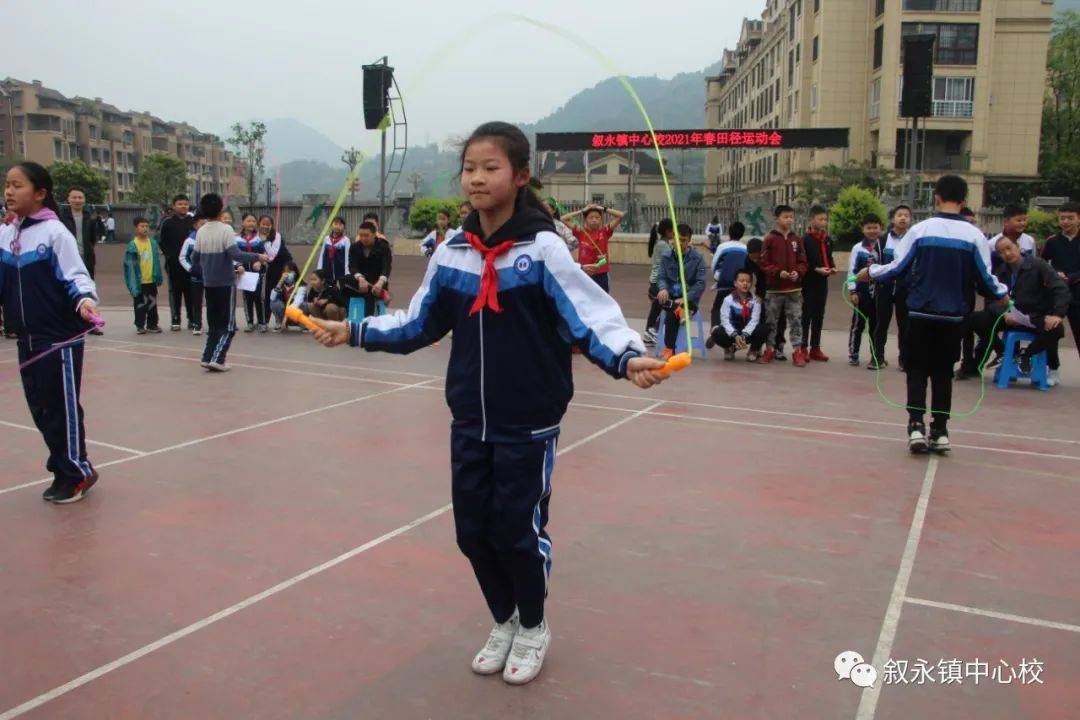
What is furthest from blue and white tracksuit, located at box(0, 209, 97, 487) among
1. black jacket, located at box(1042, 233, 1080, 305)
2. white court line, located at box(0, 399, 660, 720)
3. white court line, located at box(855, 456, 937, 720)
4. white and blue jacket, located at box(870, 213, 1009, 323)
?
black jacket, located at box(1042, 233, 1080, 305)

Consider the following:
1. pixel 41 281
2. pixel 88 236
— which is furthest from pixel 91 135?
pixel 41 281

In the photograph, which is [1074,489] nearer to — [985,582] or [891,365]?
[985,582]

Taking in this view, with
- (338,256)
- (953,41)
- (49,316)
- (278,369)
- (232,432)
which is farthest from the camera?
(953,41)

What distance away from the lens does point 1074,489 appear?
5.82 meters

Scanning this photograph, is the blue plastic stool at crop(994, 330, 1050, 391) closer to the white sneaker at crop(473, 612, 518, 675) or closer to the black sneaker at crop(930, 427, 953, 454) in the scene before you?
the black sneaker at crop(930, 427, 953, 454)

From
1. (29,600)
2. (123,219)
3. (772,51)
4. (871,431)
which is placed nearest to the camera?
(29,600)

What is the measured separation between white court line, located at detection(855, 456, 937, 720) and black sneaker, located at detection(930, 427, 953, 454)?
860 millimetres

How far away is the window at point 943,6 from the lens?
4797cm

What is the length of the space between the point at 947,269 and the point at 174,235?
11.2 metres

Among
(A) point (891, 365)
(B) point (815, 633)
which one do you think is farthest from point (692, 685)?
(A) point (891, 365)

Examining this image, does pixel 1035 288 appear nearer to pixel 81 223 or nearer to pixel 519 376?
pixel 519 376

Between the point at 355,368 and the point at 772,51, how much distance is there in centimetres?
6256

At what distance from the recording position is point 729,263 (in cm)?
1170

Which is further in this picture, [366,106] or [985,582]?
[366,106]
